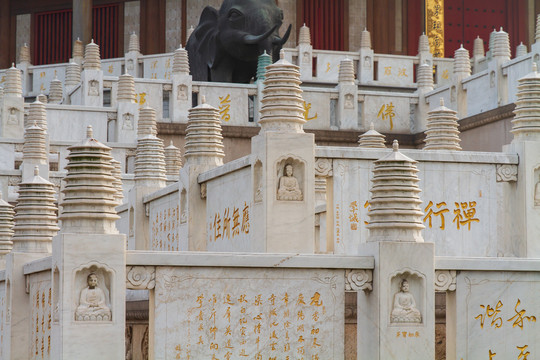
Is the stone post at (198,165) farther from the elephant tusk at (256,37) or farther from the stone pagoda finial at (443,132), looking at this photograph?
the elephant tusk at (256,37)

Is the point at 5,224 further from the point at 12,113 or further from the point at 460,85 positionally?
the point at 460,85

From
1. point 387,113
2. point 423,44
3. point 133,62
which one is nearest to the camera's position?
point 387,113

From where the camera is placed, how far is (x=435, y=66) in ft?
114

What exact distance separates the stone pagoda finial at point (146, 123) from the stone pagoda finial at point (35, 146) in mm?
1821

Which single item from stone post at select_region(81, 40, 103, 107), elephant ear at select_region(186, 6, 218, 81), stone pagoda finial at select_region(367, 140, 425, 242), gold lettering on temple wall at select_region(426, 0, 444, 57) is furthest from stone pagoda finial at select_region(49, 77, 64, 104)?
stone pagoda finial at select_region(367, 140, 425, 242)

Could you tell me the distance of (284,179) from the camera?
54.7 feet

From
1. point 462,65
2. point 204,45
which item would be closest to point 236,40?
point 204,45

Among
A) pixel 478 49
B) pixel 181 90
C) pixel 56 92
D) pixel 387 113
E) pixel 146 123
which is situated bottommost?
pixel 146 123

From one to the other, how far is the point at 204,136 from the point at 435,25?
772 inches

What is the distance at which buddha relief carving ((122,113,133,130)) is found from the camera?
27984 millimetres

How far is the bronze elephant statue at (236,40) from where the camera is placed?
3152 centimetres

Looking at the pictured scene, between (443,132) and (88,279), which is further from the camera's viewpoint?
(443,132)

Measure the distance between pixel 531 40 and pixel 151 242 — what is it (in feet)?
62.5

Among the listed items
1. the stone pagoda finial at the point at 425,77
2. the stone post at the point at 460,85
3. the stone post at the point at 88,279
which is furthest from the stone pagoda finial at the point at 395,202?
the stone pagoda finial at the point at 425,77
